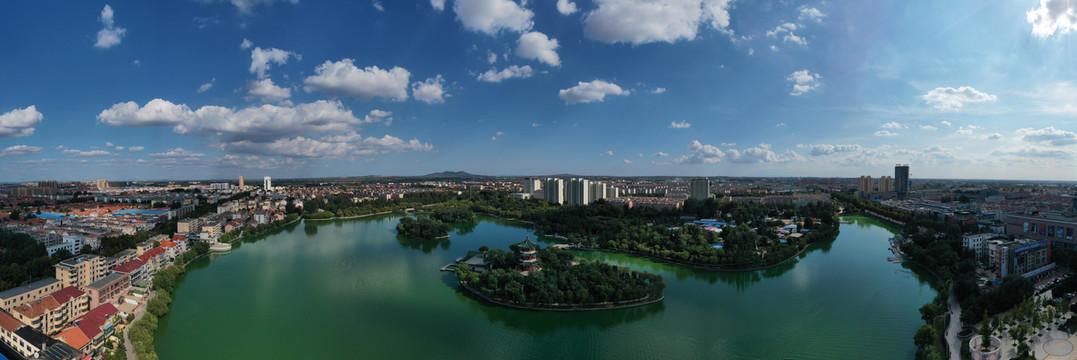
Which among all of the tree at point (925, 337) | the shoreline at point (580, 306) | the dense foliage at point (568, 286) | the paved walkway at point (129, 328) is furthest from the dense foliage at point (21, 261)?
the tree at point (925, 337)

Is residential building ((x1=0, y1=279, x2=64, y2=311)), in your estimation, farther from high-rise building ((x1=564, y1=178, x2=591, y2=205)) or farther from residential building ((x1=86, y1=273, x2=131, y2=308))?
high-rise building ((x1=564, y1=178, x2=591, y2=205))

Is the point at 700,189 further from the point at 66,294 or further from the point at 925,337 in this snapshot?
the point at 66,294

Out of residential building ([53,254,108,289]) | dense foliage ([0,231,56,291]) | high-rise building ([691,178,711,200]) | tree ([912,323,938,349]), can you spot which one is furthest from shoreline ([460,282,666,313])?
high-rise building ([691,178,711,200])

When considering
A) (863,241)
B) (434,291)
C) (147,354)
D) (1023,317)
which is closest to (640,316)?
(434,291)

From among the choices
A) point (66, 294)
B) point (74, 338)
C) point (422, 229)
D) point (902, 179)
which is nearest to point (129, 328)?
point (74, 338)

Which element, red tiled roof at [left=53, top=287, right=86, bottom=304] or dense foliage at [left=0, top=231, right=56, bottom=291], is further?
dense foliage at [left=0, top=231, right=56, bottom=291]

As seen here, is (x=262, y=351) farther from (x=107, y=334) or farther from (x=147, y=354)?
(x=107, y=334)
